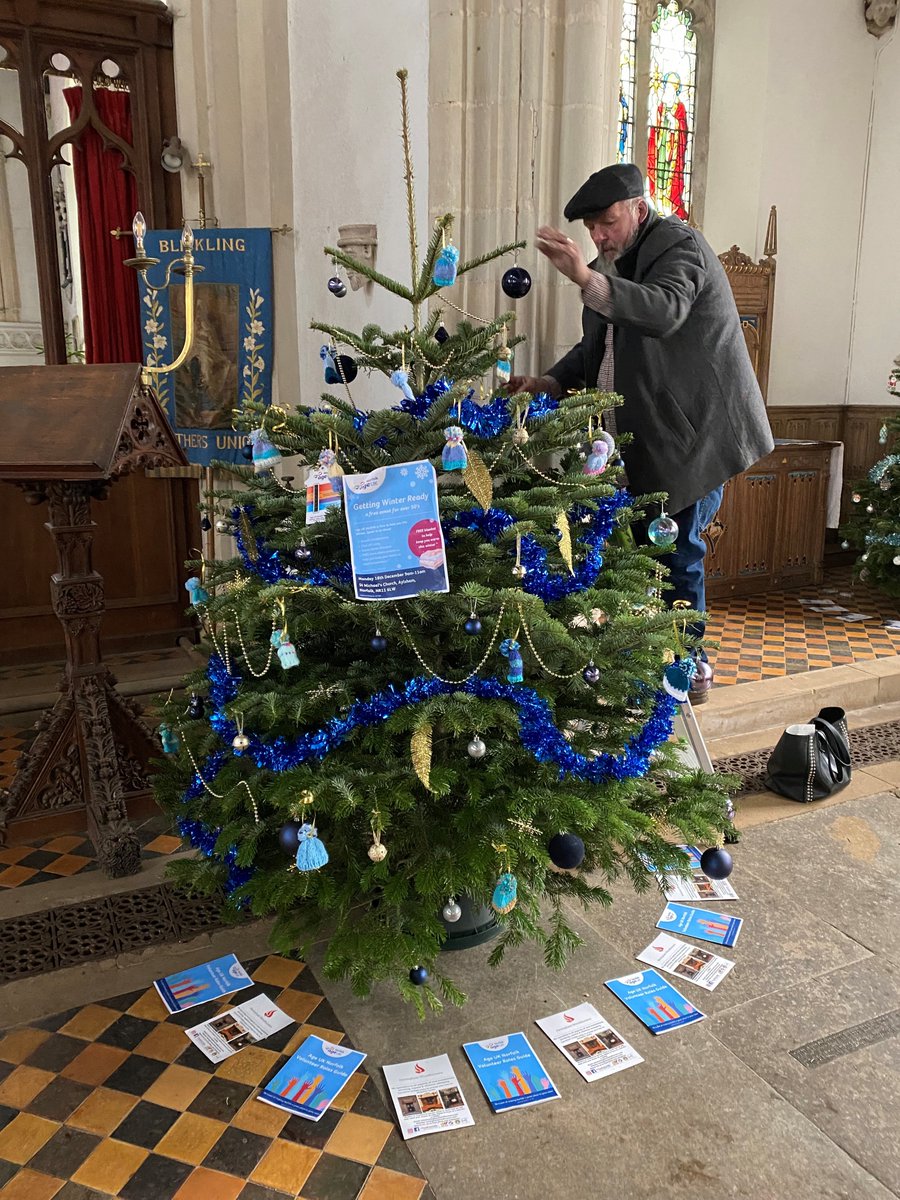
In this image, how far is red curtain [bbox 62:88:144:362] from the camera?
472cm

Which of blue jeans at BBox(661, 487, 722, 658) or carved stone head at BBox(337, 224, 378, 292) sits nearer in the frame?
blue jeans at BBox(661, 487, 722, 658)

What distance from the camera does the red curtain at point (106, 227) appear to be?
4.72m

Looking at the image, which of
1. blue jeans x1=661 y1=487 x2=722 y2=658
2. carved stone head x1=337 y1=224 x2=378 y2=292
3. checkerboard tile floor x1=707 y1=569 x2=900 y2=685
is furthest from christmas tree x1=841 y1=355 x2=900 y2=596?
carved stone head x1=337 y1=224 x2=378 y2=292

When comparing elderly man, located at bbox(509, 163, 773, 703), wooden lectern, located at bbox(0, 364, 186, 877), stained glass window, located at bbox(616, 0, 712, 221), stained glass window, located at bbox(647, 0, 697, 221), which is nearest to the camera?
elderly man, located at bbox(509, 163, 773, 703)

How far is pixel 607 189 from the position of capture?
101 inches

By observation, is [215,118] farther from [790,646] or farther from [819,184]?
[819,184]

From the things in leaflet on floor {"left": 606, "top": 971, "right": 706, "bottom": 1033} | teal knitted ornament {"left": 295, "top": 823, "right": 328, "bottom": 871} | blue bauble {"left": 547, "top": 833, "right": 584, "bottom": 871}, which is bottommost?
leaflet on floor {"left": 606, "top": 971, "right": 706, "bottom": 1033}

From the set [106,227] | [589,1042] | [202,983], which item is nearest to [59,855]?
[202,983]

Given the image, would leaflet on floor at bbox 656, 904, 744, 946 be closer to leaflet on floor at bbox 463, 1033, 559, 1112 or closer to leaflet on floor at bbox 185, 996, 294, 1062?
leaflet on floor at bbox 463, 1033, 559, 1112

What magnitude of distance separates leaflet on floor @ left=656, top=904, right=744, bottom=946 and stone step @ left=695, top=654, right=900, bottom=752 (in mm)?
1460

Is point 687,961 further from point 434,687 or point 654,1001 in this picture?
point 434,687

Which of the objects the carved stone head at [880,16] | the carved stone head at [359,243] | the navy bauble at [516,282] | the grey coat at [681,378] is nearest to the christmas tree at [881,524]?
the carved stone head at [880,16]

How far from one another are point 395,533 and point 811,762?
215cm

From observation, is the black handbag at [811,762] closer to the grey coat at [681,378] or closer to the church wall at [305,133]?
the grey coat at [681,378]
